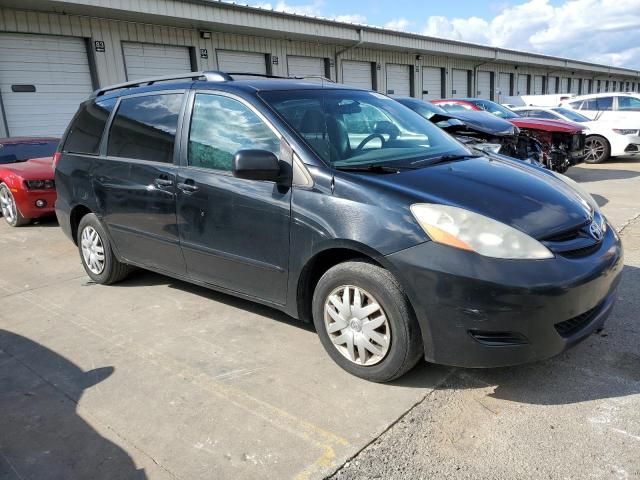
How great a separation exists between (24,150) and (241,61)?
942 centimetres

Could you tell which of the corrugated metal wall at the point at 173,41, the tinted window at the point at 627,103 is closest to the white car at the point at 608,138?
the tinted window at the point at 627,103

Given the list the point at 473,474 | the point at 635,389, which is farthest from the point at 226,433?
the point at 635,389

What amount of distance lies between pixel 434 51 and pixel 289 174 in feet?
74.4

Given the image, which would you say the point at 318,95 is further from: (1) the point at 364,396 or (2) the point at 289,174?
(1) the point at 364,396

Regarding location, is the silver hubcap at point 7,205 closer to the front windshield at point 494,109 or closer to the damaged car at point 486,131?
the damaged car at point 486,131

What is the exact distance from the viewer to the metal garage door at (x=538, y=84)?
36.7 metres

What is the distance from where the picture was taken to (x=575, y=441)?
7.61 feet

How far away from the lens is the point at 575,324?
2.62 m

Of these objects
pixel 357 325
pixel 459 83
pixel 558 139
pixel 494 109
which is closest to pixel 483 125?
pixel 558 139

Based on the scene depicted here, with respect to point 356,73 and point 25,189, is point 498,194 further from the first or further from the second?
point 356,73

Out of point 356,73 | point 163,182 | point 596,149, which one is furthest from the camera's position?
point 356,73

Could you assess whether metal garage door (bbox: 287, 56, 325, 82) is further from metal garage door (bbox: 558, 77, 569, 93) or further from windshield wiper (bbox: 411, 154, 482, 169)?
metal garage door (bbox: 558, 77, 569, 93)

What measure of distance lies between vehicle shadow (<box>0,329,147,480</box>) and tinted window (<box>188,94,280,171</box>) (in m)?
1.50

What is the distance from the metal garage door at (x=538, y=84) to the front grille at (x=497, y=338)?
38.6 meters
